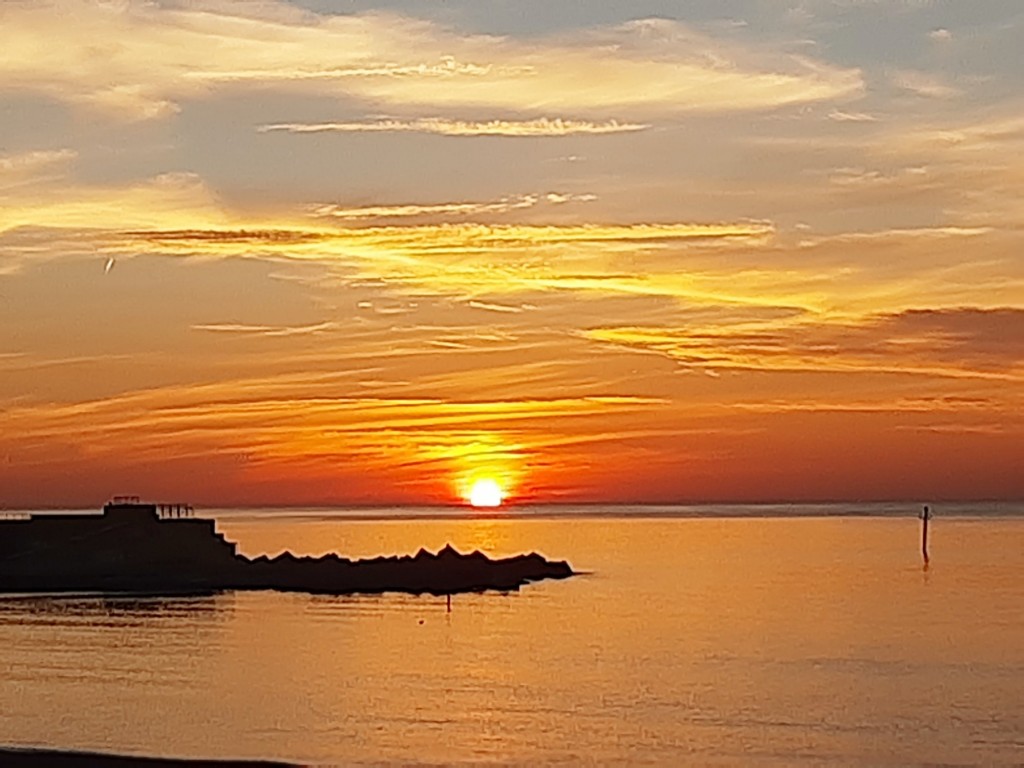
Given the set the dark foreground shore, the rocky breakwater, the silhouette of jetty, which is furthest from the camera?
the rocky breakwater

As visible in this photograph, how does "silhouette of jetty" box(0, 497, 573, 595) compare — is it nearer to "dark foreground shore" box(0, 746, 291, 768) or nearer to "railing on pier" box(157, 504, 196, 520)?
"railing on pier" box(157, 504, 196, 520)

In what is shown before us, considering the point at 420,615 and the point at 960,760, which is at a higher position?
the point at 420,615

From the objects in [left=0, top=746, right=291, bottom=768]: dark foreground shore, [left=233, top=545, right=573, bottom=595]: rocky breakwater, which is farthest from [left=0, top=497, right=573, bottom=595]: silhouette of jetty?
[left=0, top=746, right=291, bottom=768]: dark foreground shore

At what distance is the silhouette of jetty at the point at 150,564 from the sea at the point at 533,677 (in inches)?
139

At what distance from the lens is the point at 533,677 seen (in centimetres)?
5766

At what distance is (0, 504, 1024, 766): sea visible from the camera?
138ft

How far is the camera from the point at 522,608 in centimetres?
9031

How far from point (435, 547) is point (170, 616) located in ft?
340

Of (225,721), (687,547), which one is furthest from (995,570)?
(225,721)

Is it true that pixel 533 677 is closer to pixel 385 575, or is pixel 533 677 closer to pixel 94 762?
pixel 94 762

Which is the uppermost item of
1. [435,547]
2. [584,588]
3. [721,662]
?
[435,547]

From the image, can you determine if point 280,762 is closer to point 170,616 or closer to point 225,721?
point 225,721

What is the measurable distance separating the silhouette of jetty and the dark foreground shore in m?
57.0

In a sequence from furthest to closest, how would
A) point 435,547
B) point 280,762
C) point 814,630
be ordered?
point 435,547 → point 814,630 → point 280,762
